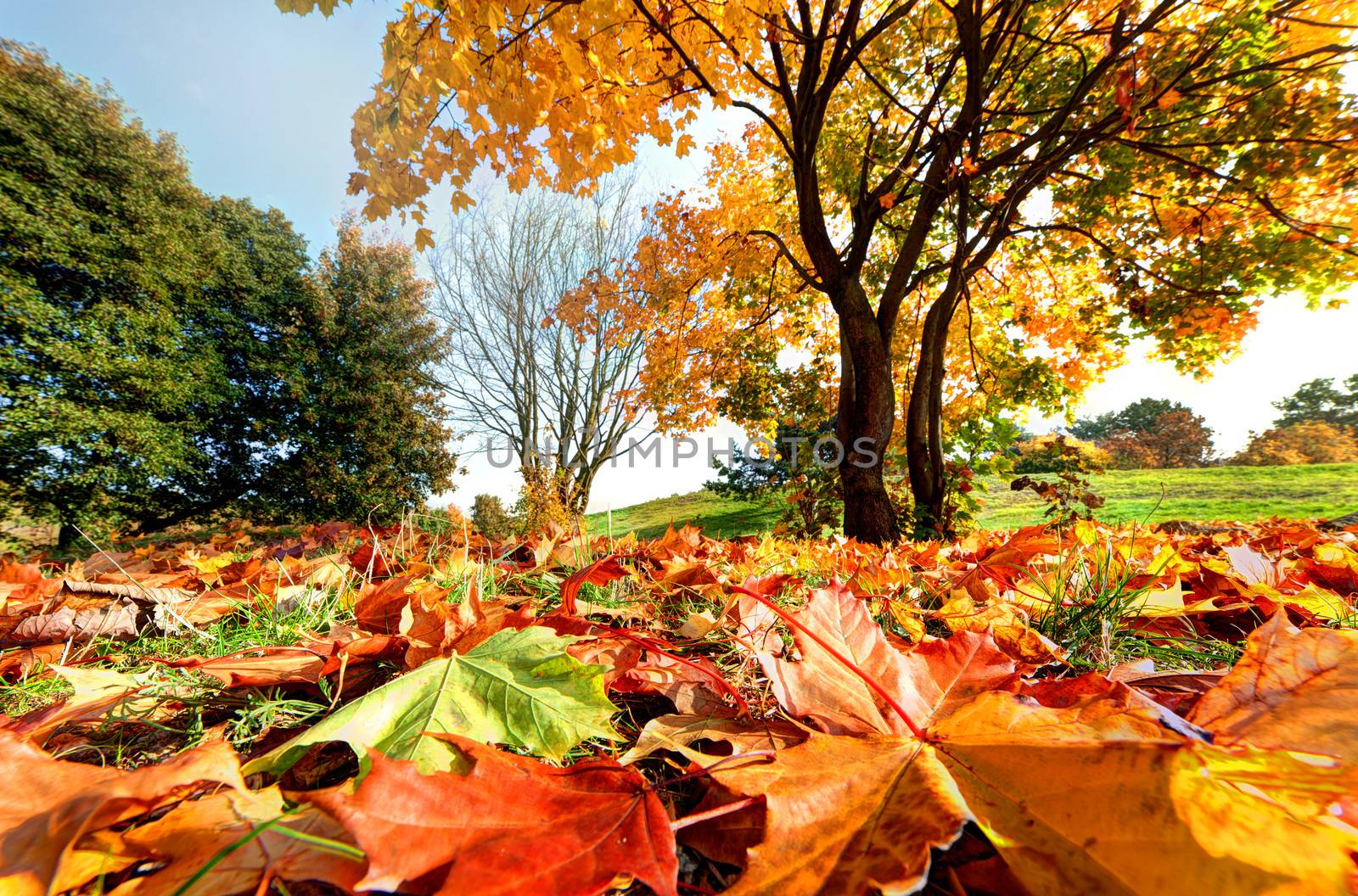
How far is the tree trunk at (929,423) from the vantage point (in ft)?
11.8

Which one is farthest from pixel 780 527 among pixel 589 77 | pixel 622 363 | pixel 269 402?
pixel 269 402

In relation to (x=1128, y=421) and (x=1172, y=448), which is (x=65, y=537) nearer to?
(x=1172, y=448)

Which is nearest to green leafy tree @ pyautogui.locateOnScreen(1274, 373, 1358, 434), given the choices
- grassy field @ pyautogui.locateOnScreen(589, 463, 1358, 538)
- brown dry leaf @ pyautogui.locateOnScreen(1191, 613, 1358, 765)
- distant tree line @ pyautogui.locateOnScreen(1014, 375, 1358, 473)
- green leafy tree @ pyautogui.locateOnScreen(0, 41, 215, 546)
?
distant tree line @ pyautogui.locateOnScreen(1014, 375, 1358, 473)

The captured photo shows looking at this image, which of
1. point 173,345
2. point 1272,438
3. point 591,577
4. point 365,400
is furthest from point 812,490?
point 1272,438

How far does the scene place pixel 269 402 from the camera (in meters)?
8.40

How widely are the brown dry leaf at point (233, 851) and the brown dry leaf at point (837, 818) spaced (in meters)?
0.20

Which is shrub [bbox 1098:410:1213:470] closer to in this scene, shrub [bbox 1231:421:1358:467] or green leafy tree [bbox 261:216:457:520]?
shrub [bbox 1231:421:1358:467]

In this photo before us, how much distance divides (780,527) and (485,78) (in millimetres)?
4782

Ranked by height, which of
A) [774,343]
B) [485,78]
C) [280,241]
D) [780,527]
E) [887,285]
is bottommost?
[780,527]

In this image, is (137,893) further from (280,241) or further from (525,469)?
(280,241)

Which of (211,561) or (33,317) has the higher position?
(33,317)

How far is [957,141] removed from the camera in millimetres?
2875

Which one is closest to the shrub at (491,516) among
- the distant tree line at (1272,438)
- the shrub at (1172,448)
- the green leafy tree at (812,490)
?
the green leafy tree at (812,490)

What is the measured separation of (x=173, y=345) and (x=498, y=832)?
9.98 metres
